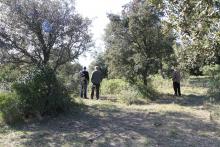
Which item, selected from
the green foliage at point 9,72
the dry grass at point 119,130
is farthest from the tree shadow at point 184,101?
the green foliage at point 9,72

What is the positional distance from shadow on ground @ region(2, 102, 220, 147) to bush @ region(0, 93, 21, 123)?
56cm

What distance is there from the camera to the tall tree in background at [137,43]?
71.3 feet

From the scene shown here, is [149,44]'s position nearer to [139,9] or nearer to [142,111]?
[139,9]

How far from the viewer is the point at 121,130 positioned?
11883mm

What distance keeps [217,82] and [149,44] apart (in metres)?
4.09

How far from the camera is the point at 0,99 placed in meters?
13.3

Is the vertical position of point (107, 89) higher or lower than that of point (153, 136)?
higher

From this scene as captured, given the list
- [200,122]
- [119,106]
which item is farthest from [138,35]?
[200,122]

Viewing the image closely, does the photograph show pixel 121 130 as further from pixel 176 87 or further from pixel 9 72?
pixel 176 87

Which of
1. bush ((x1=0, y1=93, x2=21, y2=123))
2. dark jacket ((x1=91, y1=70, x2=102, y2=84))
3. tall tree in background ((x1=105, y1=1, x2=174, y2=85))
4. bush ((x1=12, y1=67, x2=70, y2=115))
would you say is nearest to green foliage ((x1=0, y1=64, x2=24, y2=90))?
bush ((x1=12, y1=67, x2=70, y2=115))

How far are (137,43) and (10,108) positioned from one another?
10885 millimetres

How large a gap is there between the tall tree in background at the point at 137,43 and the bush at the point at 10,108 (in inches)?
387

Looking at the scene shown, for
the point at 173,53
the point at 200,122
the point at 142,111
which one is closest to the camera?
the point at 200,122

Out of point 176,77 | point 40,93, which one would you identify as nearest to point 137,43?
point 176,77
